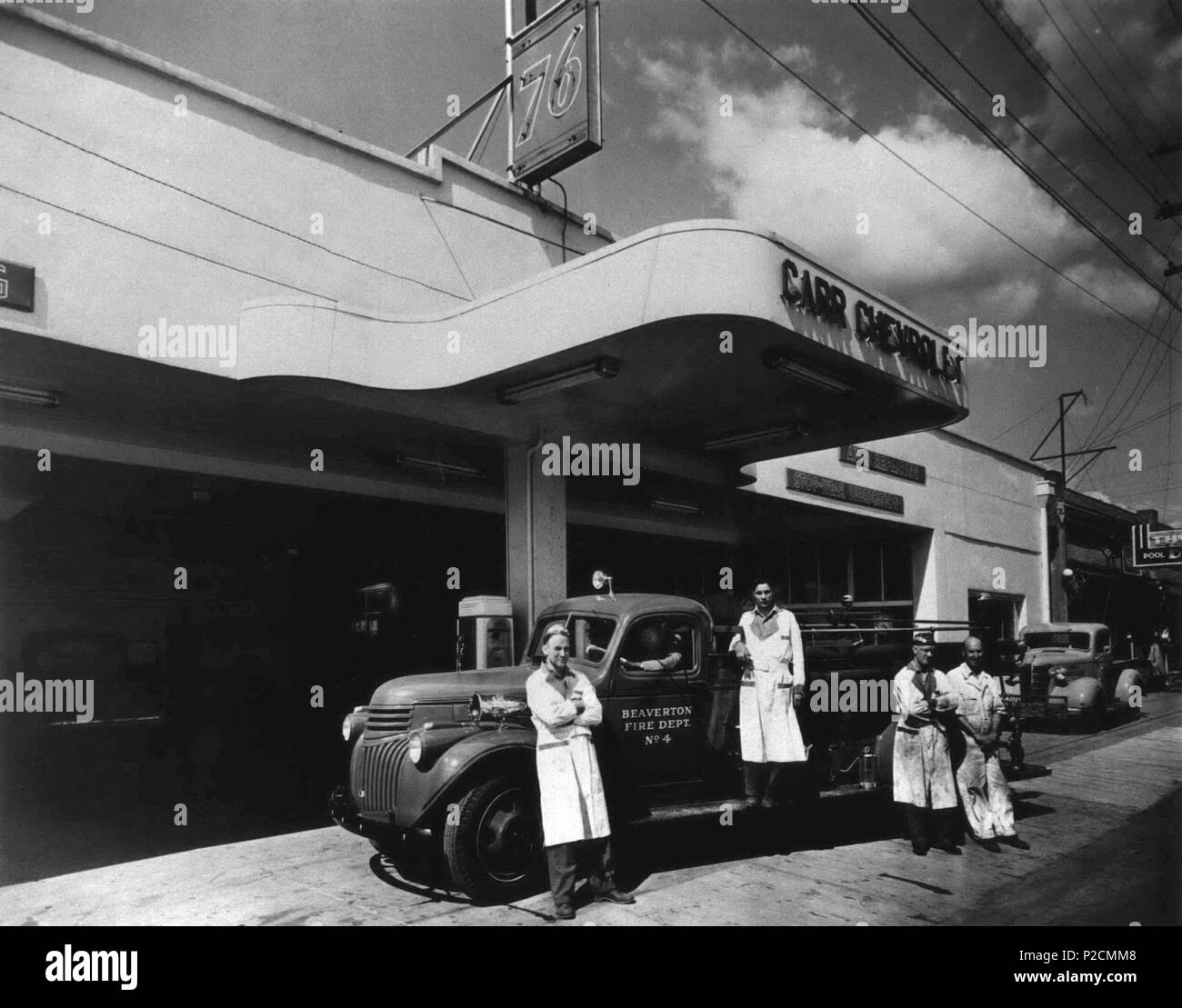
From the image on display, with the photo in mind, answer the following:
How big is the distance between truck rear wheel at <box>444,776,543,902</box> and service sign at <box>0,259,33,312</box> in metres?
5.11

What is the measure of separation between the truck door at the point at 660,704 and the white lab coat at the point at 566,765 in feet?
2.35

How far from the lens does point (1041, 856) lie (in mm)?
7090

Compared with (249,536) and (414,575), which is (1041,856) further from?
(249,536)

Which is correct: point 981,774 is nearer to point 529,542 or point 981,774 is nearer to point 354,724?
point 354,724

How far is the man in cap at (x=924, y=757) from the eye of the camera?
23.4 ft

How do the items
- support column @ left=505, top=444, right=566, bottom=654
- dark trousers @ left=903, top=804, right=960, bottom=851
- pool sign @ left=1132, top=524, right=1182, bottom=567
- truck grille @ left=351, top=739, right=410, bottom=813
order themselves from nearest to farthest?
truck grille @ left=351, top=739, right=410, bottom=813
dark trousers @ left=903, top=804, right=960, bottom=851
support column @ left=505, top=444, right=566, bottom=654
pool sign @ left=1132, top=524, right=1182, bottom=567

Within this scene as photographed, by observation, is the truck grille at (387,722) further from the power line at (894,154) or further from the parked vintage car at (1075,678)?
the parked vintage car at (1075,678)

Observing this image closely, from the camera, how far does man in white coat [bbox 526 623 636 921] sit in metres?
5.67

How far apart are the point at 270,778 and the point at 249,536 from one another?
14.3ft

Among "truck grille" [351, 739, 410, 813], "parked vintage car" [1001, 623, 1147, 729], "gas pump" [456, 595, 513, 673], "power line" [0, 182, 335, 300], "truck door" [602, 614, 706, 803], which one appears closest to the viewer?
"truck grille" [351, 739, 410, 813]

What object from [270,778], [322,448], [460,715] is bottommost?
[270,778]

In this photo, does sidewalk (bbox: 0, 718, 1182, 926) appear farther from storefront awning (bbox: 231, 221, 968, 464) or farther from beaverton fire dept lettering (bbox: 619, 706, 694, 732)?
storefront awning (bbox: 231, 221, 968, 464)

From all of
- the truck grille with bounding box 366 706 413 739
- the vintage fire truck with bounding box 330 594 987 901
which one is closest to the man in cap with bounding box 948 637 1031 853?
the vintage fire truck with bounding box 330 594 987 901
